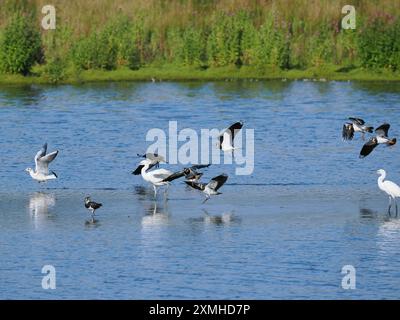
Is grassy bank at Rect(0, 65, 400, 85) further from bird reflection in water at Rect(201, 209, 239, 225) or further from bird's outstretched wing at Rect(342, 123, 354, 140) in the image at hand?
bird reflection in water at Rect(201, 209, 239, 225)

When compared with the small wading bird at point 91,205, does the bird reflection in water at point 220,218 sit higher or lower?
lower

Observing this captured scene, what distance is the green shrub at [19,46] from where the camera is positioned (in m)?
49.4

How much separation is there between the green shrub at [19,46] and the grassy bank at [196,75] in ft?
1.47

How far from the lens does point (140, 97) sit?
4506 centimetres

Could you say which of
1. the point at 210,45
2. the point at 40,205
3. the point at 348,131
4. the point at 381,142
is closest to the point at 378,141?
the point at 381,142

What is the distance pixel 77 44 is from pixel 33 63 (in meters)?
1.89

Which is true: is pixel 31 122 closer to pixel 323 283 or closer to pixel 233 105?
pixel 233 105

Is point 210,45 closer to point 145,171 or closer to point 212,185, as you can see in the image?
point 145,171

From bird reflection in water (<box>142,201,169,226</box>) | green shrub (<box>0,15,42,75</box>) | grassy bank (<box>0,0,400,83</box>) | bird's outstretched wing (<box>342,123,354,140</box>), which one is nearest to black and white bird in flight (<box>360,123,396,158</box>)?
bird's outstretched wing (<box>342,123,354,140</box>)

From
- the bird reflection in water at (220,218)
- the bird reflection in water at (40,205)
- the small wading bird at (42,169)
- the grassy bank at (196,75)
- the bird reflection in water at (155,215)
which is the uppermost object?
the small wading bird at (42,169)

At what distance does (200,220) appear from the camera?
22578 mm

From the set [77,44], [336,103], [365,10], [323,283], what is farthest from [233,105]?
[323,283]

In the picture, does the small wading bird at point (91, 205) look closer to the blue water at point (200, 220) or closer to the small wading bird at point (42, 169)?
the blue water at point (200, 220)

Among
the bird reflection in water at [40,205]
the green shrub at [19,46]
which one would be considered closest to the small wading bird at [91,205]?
the bird reflection in water at [40,205]
